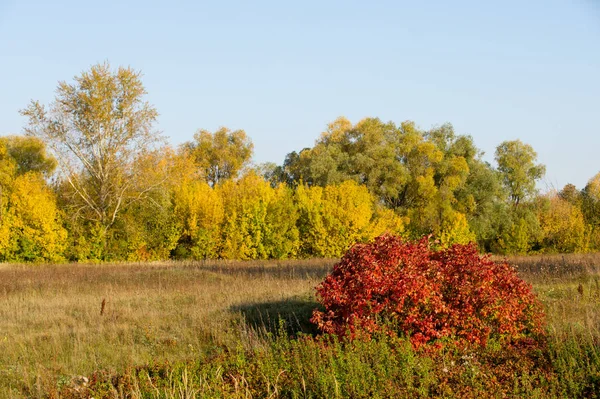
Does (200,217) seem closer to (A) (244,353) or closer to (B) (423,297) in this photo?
(A) (244,353)

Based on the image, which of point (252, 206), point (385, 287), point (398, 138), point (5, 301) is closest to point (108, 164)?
point (252, 206)

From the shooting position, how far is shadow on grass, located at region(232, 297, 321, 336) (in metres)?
11.2

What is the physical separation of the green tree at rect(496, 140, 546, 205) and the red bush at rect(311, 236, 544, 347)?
48.1 metres

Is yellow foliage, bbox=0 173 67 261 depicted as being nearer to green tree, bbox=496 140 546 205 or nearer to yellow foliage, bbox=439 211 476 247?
yellow foliage, bbox=439 211 476 247

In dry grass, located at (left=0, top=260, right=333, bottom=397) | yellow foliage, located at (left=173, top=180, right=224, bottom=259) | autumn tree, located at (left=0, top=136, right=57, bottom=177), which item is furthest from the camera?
autumn tree, located at (left=0, top=136, right=57, bottom=177)

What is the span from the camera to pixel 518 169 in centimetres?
5562

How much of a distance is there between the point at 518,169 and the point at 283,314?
48076 mm

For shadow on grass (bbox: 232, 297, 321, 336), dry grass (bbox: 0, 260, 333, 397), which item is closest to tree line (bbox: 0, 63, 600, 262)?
dry grass (bbox: 0, 260, 333, 397)

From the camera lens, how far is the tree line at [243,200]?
35156mm

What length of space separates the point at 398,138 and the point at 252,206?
19.0 metres

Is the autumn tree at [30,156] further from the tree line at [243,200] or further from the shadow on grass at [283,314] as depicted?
the shadow on grass at [283,314]

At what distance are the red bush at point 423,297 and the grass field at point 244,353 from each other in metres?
0.39

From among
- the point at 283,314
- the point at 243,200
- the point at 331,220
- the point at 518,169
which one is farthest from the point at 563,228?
the point at 283,314

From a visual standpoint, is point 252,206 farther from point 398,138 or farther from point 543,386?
point 543,386
